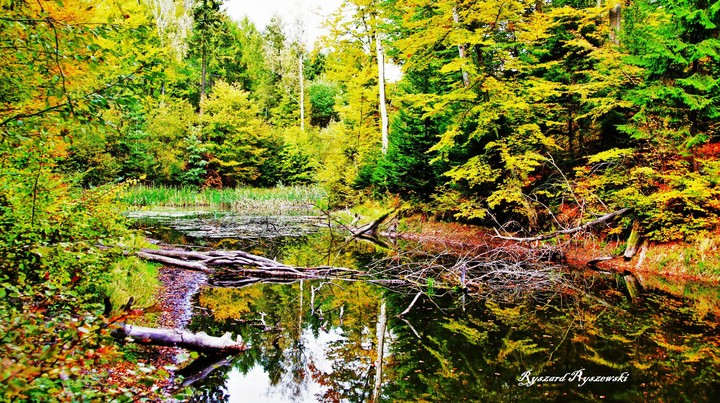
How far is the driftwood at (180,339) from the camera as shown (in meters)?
4.16

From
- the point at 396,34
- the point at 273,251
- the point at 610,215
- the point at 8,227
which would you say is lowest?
the point at 273,251

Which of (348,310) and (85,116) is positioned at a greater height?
(85,116)

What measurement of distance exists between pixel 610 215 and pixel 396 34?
49.2 ft

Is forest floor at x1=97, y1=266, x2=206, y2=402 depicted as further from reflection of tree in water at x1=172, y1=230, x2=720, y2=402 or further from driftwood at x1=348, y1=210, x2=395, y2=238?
driftwood at x1=348, y1=210, x2=395, y2=238

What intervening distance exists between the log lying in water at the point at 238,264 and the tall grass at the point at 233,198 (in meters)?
15.5

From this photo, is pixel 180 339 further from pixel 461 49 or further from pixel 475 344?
pixel 461 49

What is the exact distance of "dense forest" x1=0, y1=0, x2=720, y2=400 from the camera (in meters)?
2.51

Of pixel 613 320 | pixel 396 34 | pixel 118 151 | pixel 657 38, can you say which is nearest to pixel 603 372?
pixel 613 320

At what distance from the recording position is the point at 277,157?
3494 cm

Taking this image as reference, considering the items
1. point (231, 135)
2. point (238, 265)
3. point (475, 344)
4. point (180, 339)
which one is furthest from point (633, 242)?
point (231, 135)

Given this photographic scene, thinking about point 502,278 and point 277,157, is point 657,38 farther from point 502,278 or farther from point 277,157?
Result: point 277,157

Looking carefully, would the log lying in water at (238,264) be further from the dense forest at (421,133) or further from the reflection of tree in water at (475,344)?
the reflection of tree in water at (475,344)

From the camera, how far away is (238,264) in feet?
28.6

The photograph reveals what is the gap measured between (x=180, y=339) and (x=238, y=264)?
4.45 m
